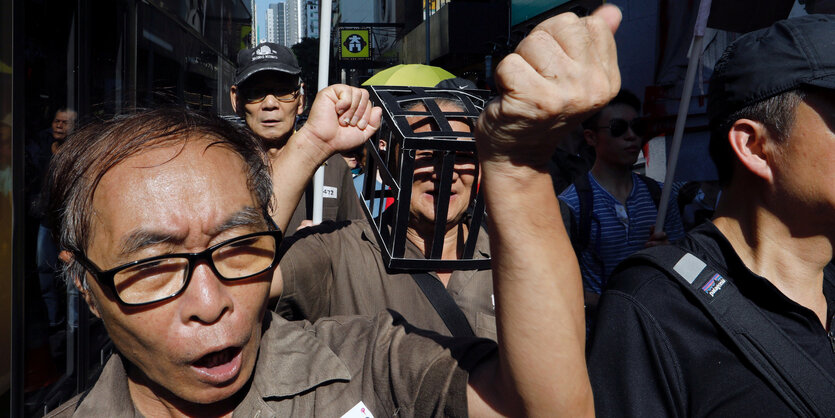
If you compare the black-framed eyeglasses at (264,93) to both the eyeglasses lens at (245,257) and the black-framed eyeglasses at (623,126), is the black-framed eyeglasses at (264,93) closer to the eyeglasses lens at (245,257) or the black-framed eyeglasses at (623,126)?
the black-framed eyeglasses at (623,126)

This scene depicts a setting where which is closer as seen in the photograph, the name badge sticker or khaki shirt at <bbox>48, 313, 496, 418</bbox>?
khaki shirt at <bbox>48, 313, 496, 418</bbox>

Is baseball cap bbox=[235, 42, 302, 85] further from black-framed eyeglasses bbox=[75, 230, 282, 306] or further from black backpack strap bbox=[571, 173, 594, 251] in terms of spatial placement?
black-framed eyeglasses bbox=[75, 230, 282, 306]

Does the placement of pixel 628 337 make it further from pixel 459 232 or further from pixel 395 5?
pixel 395 5

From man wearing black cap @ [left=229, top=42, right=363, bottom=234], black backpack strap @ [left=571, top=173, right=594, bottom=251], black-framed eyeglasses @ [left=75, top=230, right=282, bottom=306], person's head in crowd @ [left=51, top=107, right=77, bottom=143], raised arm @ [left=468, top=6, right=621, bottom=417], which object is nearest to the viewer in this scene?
raised arm @ [left=468, top=6, right=621, bottom=417]

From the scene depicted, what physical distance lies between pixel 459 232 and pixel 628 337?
1.06 metres

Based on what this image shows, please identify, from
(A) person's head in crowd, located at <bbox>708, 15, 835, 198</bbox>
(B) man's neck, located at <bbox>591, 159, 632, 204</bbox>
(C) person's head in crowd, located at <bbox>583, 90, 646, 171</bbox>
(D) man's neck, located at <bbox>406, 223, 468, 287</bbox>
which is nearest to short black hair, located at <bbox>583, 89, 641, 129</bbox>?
(C) person's head in crowd, located at <bbox>583, 90, 646, 171</bbox>

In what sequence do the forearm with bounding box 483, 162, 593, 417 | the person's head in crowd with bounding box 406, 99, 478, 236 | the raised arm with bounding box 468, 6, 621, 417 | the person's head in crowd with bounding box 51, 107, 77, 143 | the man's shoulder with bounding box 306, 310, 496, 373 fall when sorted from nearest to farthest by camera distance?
the raised arm with bounding box 468, 6, 621, 417, the forearm with bounding box 483, 162, 593, 417, the man's shoulder with bounding box 306, 310, 496, 373, the person's head in crowd with bounding box 406, 99, 478, 236, the person's head in crowd with bounding box 51, 107, 77, 143

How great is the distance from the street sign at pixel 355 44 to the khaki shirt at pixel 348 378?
1144 inches

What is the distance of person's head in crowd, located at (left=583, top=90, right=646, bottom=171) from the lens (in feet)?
12.9

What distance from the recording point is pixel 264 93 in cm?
395

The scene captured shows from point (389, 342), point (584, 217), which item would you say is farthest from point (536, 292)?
point (584, 217)

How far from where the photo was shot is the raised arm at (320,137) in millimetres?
1941

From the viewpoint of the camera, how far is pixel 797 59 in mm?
1531

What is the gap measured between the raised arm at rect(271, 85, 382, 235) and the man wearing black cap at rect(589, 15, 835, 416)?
846 millimetres
